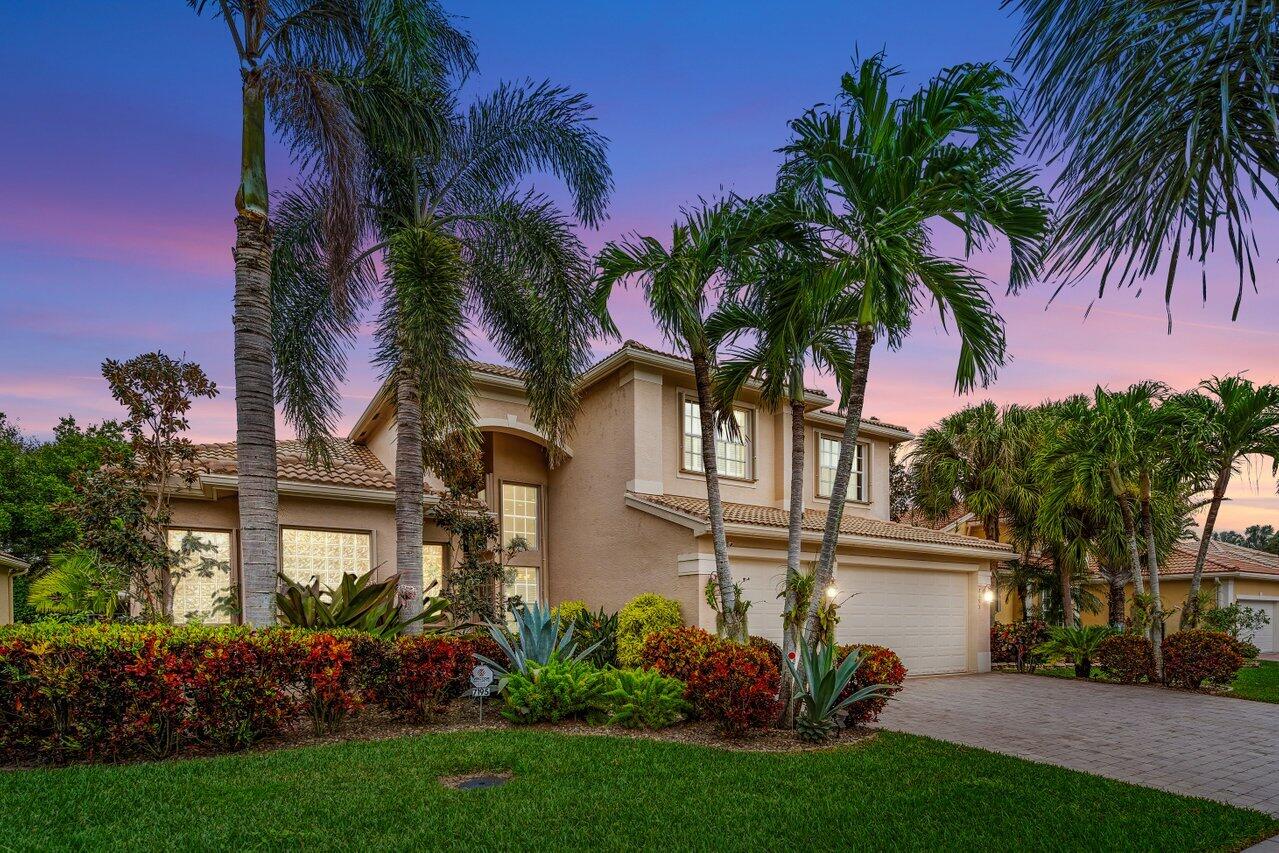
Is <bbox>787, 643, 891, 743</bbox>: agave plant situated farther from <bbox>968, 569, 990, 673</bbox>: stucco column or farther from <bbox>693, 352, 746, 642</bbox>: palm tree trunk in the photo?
<bbox>968, 569, 990, 673</bbox>: stucco column

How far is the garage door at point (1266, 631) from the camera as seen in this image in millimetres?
26984

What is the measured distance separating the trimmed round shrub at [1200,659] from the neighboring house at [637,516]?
3618mm

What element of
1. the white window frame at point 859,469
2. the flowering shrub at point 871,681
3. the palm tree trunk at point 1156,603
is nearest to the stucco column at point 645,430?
the white window frame at point 859,469

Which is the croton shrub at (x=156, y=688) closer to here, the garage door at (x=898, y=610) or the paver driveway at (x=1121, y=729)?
the paver driveway at (x=1121, y=729)

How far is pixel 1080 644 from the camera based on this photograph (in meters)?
16.4

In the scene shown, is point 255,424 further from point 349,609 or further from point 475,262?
point 475,262

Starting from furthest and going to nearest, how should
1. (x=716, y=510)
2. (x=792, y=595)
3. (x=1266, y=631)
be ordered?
(x=1266, y=631)
(x=716, y=510)
(x=792, y=595)

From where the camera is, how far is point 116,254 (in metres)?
13.2

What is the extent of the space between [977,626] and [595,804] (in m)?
14.3

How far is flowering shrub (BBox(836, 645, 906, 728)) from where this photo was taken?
28.3ft

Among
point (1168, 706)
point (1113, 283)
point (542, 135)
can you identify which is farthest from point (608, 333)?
point (1168, 706)

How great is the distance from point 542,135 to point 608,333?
3756mm

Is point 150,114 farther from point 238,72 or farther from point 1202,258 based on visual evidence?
point 1202,258

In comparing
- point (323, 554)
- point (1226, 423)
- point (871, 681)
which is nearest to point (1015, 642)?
point (1226, 423)
